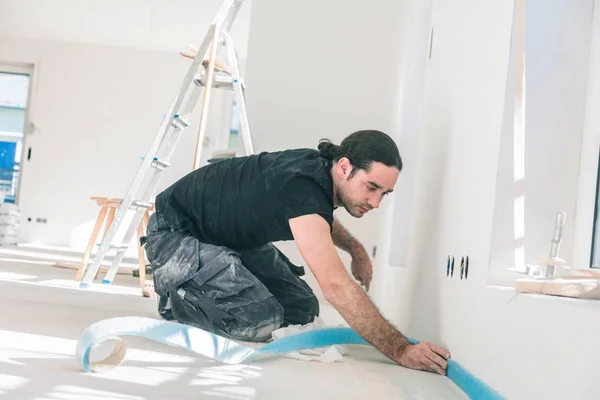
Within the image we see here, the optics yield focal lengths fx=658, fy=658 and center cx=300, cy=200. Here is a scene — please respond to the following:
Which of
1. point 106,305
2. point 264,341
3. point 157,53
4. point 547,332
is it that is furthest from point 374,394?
point 157,53

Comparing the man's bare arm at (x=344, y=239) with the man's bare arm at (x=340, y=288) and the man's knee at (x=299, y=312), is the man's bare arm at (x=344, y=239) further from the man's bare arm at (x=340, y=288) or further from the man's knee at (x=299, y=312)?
the man's bare arm at (x=340, y=288)

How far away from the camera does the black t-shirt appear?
210cm

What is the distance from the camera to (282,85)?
4.52m

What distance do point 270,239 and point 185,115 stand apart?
1.95 m

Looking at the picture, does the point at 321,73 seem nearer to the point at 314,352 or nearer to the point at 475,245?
the point at 314,352

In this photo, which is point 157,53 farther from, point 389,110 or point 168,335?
point 168,335

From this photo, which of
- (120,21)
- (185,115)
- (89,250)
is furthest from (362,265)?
(120,21)

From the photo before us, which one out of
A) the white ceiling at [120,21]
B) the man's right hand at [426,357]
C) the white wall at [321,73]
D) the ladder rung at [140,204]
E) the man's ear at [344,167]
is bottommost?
the man's right hand at [426,357]

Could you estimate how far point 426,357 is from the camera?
2.04m

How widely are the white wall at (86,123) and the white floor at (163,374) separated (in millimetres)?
7157

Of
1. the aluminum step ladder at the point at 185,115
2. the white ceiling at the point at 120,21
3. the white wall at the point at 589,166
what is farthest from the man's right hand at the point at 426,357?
the white ceiling at the point at 120,21

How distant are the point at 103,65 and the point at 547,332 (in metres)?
9.36

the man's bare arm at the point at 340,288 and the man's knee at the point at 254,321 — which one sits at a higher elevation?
the man's bare arm at the point at 340,288

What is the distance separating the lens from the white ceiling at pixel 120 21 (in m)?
7.76
